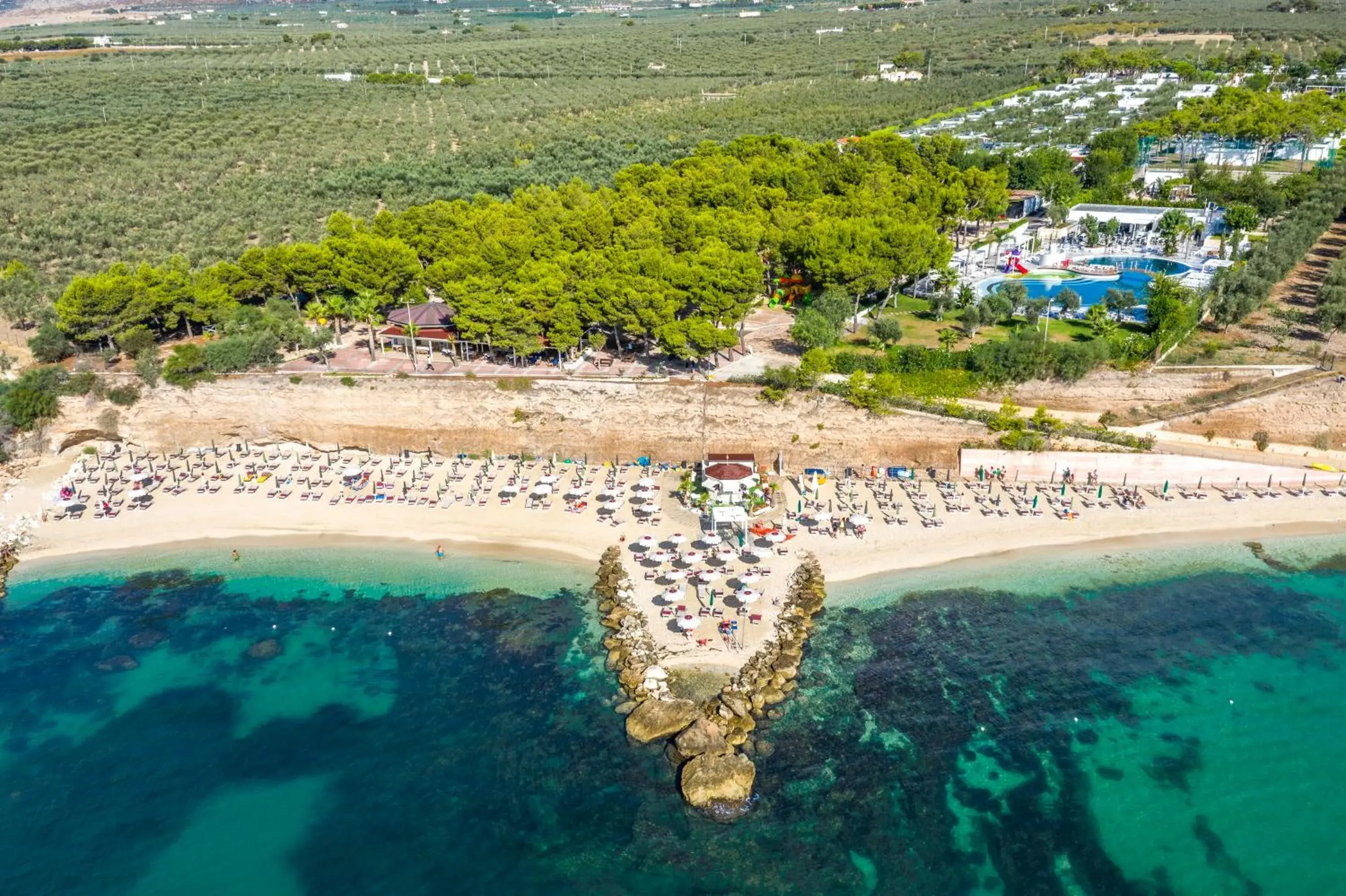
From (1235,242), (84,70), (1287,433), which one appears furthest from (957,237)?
(84,70)

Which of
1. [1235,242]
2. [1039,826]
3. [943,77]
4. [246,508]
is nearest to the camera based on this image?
[1039,826]

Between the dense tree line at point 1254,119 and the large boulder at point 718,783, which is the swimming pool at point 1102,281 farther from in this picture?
the large boulder at point 718,783

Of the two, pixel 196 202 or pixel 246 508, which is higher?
pixel 196 202

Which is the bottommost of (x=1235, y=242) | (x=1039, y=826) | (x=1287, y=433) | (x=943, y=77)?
(x=1039, y=826)

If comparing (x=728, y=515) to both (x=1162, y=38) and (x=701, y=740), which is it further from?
(x=1162, y=38)

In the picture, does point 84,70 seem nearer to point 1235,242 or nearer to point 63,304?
point 63,304

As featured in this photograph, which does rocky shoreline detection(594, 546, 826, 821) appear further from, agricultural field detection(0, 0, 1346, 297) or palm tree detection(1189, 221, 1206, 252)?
palm tree detection(1189, 221, 1206, 252)

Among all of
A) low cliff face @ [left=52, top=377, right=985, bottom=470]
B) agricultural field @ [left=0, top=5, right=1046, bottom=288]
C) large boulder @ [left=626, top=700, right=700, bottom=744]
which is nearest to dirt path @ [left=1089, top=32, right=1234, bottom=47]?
agricultural field @ [left=0, top=5, right=1046, bottom=288]

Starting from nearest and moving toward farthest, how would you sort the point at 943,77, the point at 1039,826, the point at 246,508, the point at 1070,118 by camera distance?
the point at 1039,826, the point at 246,508, the point at 1070,118, the point at 943,77
